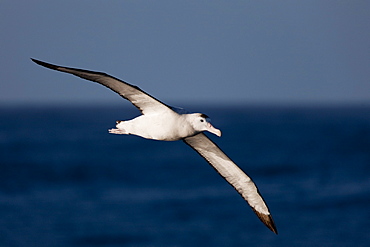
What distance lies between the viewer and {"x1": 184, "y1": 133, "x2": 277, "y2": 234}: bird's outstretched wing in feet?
39.1

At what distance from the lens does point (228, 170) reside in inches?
483

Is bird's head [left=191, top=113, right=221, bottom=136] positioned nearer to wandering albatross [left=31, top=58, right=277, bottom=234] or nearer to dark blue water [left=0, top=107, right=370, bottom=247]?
wandering albatross [left=31, top=58, right=277, bottom=234]

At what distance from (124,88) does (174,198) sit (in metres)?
34.1

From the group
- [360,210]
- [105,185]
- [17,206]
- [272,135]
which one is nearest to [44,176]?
[105,185]

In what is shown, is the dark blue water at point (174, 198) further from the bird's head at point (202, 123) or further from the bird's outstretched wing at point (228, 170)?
the bird's head at point (202, 123)

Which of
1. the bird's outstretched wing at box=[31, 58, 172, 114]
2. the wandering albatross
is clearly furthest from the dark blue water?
the bird's outstretched wing at box=[31, 58, 172, 114]

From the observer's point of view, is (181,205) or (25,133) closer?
(181,205)

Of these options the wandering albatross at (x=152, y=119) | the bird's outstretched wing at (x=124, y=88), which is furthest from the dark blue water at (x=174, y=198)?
the bird's outstretched wing at (x=124, y=88)

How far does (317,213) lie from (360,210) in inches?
98.1

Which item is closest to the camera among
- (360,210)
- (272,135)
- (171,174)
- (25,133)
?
(360,210)

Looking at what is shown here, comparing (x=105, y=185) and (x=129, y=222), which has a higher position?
(x=105, y=185)

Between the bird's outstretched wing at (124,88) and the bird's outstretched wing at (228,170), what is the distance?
52.2 inches

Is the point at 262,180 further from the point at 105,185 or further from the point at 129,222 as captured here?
the point at 129,222

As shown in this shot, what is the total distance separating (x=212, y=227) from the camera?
35812mm
